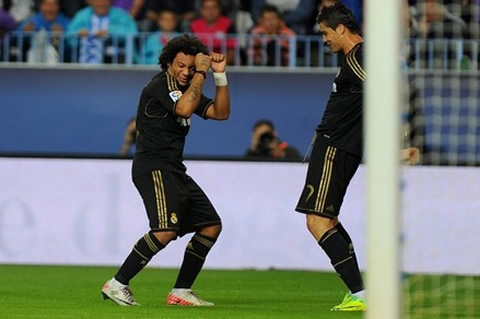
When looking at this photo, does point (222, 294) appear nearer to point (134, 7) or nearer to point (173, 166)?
point (173, 166)

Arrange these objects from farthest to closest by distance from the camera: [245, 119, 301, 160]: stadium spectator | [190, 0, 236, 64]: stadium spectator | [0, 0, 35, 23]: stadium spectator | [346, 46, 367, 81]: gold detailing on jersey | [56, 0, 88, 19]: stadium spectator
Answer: [56, 0, 88, 19]: stadium spectator, [0, 0, 35, 23]: stadium spectator, [190, 0, 236, 64]: stadium spectator, [245, 119, 301, 160]: stadium spectator, [346, 46, 367, 81]: gold detailing on jersey

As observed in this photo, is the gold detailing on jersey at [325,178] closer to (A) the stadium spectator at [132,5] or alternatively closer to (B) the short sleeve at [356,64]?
(B) the short sleeve at [356,64]

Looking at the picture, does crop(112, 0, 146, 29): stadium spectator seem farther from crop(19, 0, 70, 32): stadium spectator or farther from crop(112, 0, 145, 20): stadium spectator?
crop(19, 0, 70, 32): stadium spectator

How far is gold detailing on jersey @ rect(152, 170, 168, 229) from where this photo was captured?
10281 millimetres

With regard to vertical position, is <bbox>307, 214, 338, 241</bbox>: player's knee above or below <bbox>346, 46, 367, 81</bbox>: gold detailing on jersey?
below

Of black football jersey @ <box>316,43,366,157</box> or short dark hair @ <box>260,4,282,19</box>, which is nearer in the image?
black football jersey @ <box>316,43,366,157</box>

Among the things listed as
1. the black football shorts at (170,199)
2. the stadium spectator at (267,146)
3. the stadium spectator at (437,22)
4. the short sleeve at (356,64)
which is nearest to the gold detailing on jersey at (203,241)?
the black football shorts at (170,199)

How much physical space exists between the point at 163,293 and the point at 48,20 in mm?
8244

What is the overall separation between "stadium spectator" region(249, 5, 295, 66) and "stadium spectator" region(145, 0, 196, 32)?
36.8 inches

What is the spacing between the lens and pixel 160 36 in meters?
19.0

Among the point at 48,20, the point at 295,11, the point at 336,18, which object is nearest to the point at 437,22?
the point at 295,11

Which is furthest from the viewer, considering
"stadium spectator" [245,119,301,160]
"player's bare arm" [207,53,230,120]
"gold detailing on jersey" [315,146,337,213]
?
"stadium spectator" [245,119,301,160]

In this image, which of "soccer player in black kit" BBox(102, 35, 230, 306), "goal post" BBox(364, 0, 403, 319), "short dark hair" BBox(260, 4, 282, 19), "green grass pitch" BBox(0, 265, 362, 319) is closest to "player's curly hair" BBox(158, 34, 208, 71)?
"soccer player in black kit" BBox(102, 35, 230, 306)

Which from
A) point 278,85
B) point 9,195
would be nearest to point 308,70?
point 278,85
